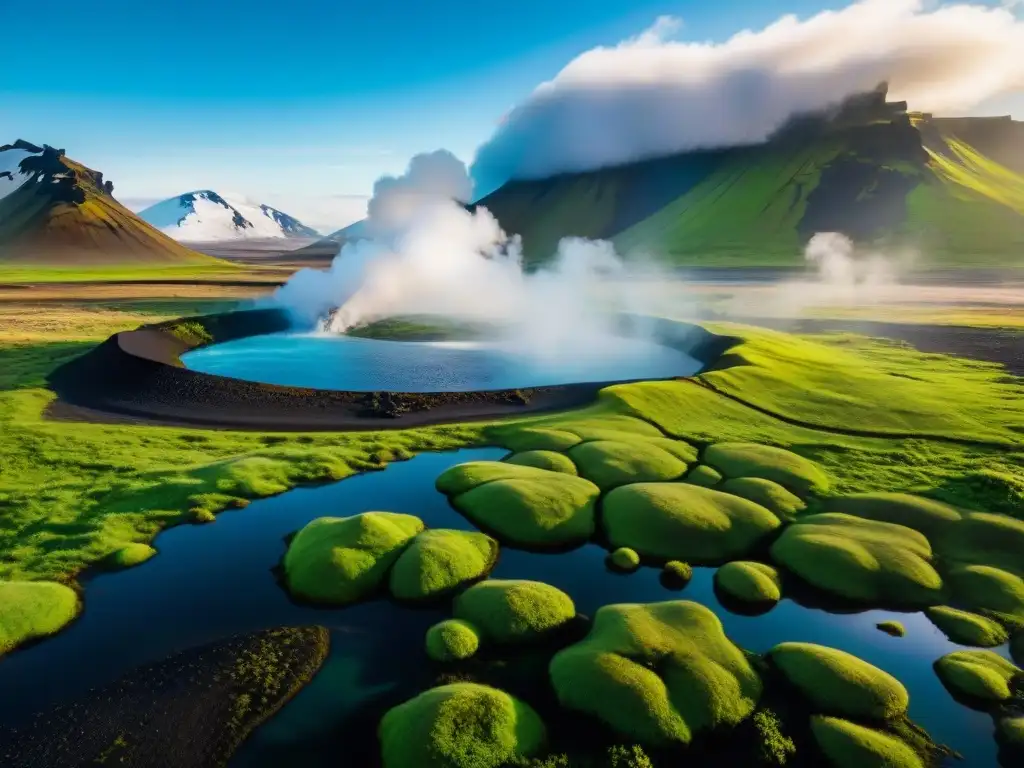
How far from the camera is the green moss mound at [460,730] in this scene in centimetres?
1747

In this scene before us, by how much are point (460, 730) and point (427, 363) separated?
59.2 meters

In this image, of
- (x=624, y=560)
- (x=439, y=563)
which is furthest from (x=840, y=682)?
(x=439, y=563)

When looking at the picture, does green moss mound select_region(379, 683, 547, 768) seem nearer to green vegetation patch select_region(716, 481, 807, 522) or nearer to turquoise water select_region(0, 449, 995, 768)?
turquoise water select_region(0, 449, 995, 768)

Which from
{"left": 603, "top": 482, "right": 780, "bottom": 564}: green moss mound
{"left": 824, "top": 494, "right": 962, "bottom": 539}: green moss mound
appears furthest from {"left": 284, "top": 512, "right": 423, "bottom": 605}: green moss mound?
{"left": 824, "top": 494, "right": 962, "bottom": 539}: green moss mound

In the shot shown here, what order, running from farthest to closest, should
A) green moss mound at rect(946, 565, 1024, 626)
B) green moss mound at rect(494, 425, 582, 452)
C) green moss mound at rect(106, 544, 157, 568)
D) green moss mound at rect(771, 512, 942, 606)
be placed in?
green moss mound at rect(494, 425, 582, 452)
green moss mound at rect(106, 544, 157, 568)
green moss mound at rect(771, 512, 942, 606)
green moss mound at rect(946, 565, 1024, 626)

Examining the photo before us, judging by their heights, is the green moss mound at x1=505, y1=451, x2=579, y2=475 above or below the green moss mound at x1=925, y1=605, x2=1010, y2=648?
above

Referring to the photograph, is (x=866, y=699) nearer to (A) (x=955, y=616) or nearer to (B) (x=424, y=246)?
(A) (x=955, y=616)

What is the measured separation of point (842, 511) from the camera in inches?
1351

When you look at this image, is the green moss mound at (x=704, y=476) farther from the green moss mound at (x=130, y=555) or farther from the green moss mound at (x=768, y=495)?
the green moss mound at (x=130, y=555)

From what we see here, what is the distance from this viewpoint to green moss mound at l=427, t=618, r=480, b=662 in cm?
2223

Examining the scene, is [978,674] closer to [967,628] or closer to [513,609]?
[967,628]

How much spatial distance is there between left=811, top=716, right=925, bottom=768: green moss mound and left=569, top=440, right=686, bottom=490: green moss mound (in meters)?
19.1

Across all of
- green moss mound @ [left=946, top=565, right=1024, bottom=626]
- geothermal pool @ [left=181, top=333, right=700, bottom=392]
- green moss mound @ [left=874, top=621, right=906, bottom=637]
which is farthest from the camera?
geothermal pool @ [left=181, top=333, right=700, bottom=392]

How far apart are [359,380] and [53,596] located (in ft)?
139
